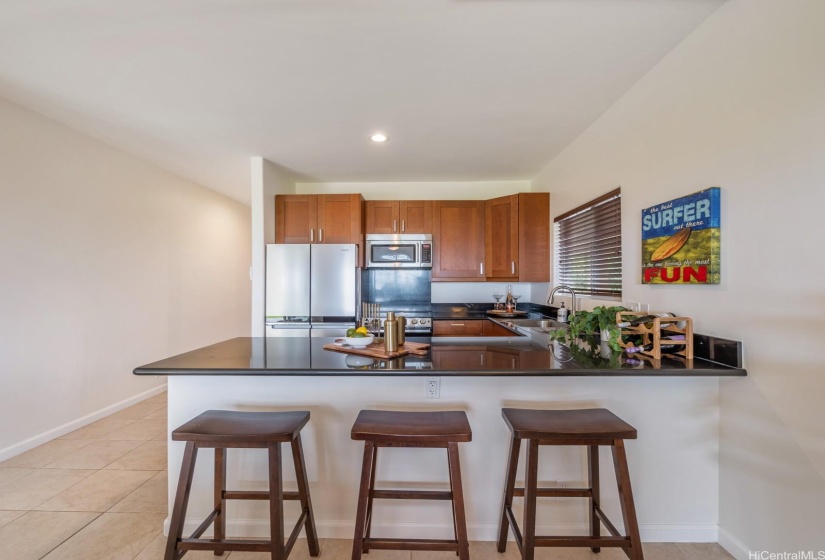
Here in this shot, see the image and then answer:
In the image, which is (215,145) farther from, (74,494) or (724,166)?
(724,166)

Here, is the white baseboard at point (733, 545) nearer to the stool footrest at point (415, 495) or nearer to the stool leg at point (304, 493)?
the stool footrest at point (415, 495)

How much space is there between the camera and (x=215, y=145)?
305 cm

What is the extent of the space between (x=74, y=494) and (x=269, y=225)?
2399mm

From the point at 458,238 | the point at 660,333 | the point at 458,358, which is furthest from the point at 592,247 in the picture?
the point at 458,358

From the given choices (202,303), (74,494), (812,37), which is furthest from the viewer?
(202,303)

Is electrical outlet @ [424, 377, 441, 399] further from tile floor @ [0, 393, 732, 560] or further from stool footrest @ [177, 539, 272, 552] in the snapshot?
stool footrest @ [177, 539, 272, 552]

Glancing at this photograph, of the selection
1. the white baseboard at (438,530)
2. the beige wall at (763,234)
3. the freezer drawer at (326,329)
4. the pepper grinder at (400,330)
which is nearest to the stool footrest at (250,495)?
the white baseboard at (438,530)

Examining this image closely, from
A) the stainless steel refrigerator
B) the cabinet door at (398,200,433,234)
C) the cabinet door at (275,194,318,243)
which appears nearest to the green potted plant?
the stainless steel refrigerator

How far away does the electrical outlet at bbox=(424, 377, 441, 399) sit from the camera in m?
1.67

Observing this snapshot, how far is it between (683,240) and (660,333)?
47 cm

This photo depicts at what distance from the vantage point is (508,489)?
59.3 inches

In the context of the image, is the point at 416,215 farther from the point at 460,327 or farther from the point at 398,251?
the point at 460,327

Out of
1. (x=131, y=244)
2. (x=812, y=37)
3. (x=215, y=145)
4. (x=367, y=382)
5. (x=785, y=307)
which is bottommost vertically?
(x=367, y=382)

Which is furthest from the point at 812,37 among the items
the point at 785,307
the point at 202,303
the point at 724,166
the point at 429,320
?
the point at 202,303
